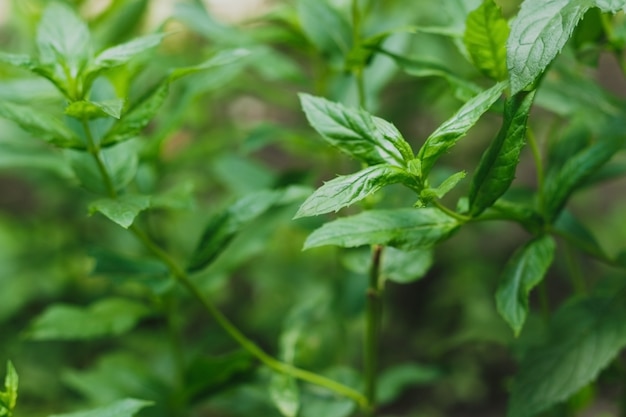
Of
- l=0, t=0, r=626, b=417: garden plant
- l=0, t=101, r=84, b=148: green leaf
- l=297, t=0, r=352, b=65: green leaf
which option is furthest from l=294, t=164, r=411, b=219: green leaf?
l=297, t=0, r=352, b=65: green leaf

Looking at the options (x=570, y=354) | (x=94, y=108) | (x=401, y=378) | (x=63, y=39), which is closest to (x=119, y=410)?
(x=94, y=108)

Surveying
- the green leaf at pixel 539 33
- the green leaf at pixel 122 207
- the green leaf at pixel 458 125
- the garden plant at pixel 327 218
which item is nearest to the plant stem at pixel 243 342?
the garden plant at pixel 327 218

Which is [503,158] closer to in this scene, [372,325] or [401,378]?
[372,325]

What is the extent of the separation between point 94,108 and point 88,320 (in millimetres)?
474

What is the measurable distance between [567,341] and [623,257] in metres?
0.15

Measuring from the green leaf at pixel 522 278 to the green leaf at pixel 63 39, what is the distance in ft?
2.02

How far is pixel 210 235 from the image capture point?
A: 112 cm

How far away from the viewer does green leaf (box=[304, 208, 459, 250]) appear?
88 centimetres

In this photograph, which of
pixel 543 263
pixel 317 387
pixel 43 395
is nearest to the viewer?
pixel 543 263

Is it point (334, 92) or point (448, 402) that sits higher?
point (334, 92)

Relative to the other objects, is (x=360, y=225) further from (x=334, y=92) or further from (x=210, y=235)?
(x=334, y=92)

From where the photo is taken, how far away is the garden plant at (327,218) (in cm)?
91

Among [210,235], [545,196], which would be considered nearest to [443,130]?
[545,196]

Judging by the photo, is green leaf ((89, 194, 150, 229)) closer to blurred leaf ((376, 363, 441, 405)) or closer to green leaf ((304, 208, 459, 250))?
green leaf ((304, 208, 459, 250))
